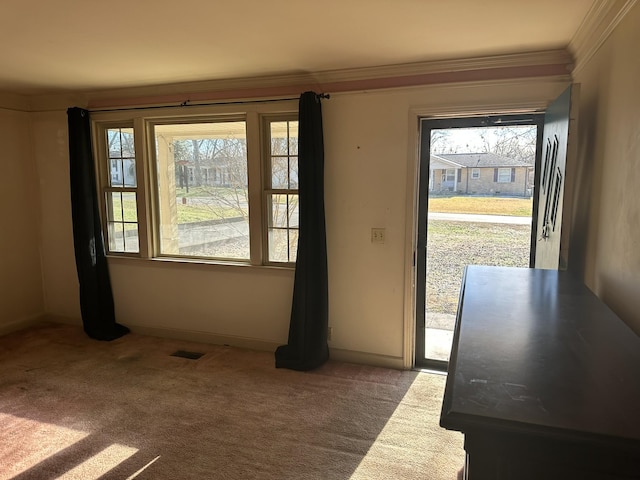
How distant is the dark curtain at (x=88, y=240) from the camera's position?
3910 mm

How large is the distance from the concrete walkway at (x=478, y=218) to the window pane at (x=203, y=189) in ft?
5.37

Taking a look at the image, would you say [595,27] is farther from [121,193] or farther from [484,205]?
[121,193]

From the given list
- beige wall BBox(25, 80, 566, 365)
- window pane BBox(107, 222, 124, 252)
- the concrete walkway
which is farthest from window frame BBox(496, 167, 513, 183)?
window pane BBox(107, 222, 124, 252)

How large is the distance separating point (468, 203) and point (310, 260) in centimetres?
128

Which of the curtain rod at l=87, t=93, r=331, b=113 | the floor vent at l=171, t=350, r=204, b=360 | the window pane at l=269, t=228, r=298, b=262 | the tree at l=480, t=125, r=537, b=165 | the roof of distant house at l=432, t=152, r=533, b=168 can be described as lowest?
the floor vent at l=171, t=350, r=204, b=360

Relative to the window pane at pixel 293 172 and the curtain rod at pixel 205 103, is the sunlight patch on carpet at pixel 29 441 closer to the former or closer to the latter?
the window pane at pixel 293 172

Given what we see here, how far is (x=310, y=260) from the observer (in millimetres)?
3354

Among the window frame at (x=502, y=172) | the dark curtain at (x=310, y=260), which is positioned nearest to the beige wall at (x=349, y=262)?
the dark curtain at (x=310, y=260)

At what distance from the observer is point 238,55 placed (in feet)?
9.19

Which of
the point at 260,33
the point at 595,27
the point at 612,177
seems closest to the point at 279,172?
the point at 260,33

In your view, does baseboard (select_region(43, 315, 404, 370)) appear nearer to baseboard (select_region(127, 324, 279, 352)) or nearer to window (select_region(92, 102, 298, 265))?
baseboard (select_region(127, 324, 279, 352))

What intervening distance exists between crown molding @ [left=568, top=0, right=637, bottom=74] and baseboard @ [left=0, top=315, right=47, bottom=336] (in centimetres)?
521

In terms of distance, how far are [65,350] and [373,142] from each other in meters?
3.21

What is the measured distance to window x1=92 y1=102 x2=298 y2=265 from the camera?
3.59 metres
